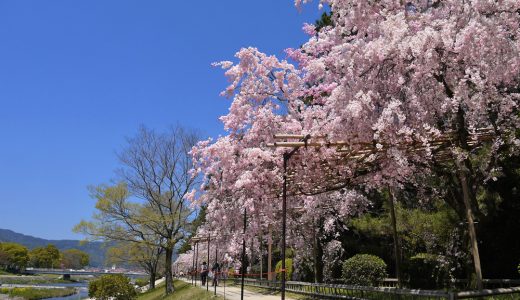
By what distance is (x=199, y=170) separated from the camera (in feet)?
51.7

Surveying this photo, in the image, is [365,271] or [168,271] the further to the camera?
[168,271]

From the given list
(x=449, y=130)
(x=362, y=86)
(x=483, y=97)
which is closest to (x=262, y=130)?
(x=362, y=86)

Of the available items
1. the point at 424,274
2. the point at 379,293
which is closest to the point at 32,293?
the point at 424,274

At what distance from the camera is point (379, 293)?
1123 cm

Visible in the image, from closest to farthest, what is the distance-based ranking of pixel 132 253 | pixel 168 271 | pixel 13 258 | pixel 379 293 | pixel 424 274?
pixel 379 293 < pixel 424 274 < pixel 168 271 < pixel 132 253 < pixel 13 258

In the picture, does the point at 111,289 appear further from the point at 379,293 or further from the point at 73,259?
the point at 73,259

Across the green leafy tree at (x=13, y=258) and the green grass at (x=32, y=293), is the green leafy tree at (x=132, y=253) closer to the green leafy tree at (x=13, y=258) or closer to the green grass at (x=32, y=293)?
the green grass at (x=32, y=293)

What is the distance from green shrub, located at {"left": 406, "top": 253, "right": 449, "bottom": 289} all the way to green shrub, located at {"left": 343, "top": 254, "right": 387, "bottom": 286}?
143 centimetres

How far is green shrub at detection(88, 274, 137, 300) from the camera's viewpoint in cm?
2598

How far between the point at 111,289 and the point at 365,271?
1617 cm

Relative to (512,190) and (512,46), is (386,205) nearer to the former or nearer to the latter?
(512,190)

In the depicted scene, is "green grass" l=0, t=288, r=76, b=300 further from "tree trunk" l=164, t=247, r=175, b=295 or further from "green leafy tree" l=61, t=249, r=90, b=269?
"green leafy tree" l=61, t=249, r=90, b=269

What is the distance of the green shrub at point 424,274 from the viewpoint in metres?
16.8

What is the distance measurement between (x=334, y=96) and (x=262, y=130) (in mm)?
3479
